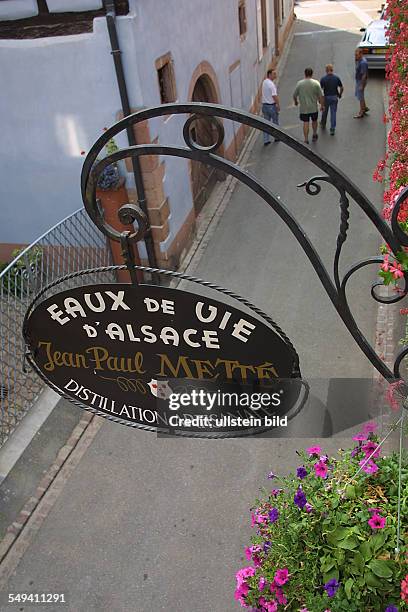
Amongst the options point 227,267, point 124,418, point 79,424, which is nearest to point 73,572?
point 79,424

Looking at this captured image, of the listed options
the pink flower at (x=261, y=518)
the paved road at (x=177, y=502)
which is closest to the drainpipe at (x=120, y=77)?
the paved road at (x=177, y=502)

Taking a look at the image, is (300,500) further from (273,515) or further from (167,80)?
(167,80)

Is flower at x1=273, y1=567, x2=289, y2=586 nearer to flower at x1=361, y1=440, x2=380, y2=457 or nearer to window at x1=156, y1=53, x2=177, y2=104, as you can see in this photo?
flower at x1=361, y1=440, x2=380, y2=457

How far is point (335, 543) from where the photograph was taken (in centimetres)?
269

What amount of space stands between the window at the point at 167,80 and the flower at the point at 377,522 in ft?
21.1

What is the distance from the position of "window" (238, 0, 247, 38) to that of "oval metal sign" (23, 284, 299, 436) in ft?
37.2

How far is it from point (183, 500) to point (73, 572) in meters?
1.13

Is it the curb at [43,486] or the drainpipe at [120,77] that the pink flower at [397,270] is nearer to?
the drainpipe at [120,77]

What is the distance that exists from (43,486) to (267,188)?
14.8 ft

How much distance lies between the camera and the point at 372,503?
277 centimetres

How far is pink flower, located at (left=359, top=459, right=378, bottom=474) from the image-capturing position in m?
2.87

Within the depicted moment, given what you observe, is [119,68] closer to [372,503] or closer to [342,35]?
[372,503]

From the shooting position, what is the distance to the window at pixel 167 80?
753 centimetres

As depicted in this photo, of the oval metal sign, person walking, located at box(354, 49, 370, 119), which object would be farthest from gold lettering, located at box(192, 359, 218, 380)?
person walking, located at box(354, 49, 370, 119)
